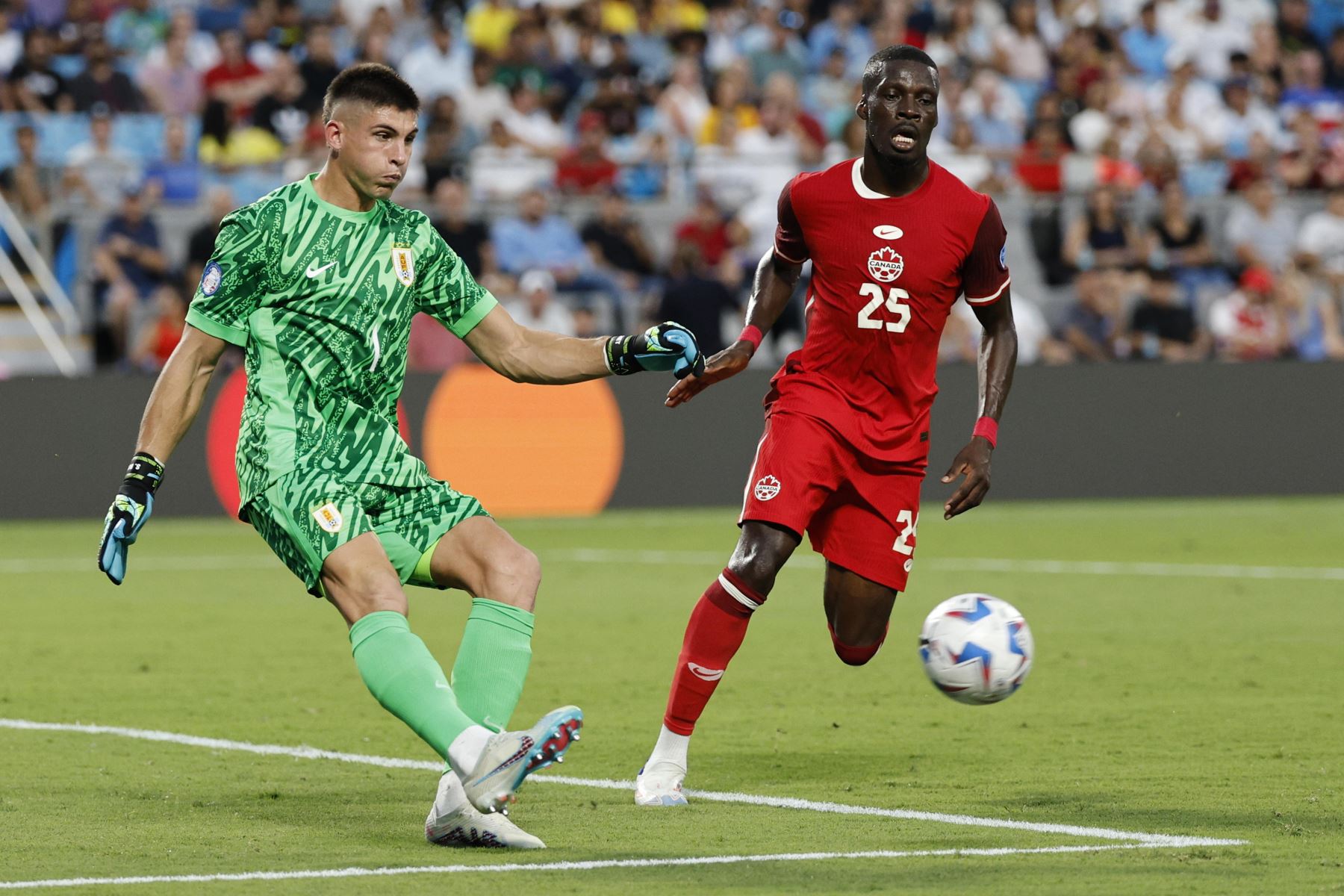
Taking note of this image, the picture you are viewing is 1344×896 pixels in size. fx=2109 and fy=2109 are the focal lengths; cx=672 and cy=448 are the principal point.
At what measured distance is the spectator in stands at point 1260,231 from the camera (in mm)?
21250

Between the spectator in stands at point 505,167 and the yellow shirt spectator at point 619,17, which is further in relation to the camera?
the yellow shirt spectator at point 619,17

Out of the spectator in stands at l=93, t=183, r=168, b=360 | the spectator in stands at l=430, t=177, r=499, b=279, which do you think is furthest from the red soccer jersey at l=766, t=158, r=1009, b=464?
the spectator in stands at l=93, t=183, r=168, b=360

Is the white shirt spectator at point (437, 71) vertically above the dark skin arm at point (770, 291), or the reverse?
the white shirt spectator at point (437, 71)

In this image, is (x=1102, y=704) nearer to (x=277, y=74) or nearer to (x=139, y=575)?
(x=139, y=575)

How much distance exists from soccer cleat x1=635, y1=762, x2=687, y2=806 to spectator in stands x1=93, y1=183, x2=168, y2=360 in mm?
12547

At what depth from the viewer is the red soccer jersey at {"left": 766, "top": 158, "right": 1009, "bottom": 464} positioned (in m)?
6.66

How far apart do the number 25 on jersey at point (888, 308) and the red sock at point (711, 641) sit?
3.01 ft

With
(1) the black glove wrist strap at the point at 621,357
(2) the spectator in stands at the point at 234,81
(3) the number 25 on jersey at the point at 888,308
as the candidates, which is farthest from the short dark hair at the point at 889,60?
(2) the spectator in stands at the point at 234,81

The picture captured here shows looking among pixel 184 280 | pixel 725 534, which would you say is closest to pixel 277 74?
pixel 184 280

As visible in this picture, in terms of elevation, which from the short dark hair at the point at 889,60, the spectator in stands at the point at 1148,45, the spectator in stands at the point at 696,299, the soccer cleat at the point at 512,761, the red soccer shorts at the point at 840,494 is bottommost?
the soccer cleat at the point at 512,761

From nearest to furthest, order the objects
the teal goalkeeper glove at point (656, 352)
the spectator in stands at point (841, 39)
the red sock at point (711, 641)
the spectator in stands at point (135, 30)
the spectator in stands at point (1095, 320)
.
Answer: the teal goalkeeper glove at point (656, 352) → the red sock at point (711, 641) → the spectator in stands at point (1095, 320) → the spectator in stands at point (135, 30) → the spectator in stands at point (841, 39)

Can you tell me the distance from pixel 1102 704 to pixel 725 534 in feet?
27.3

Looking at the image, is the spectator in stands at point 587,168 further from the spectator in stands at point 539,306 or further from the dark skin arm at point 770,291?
the dark skin arm at point 770,291

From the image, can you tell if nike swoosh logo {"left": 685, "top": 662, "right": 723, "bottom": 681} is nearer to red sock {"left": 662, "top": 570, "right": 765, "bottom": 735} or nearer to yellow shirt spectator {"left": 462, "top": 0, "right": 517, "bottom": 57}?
red sock {"left": 662, "top": 570, "right": 765, "bottom": 735}
